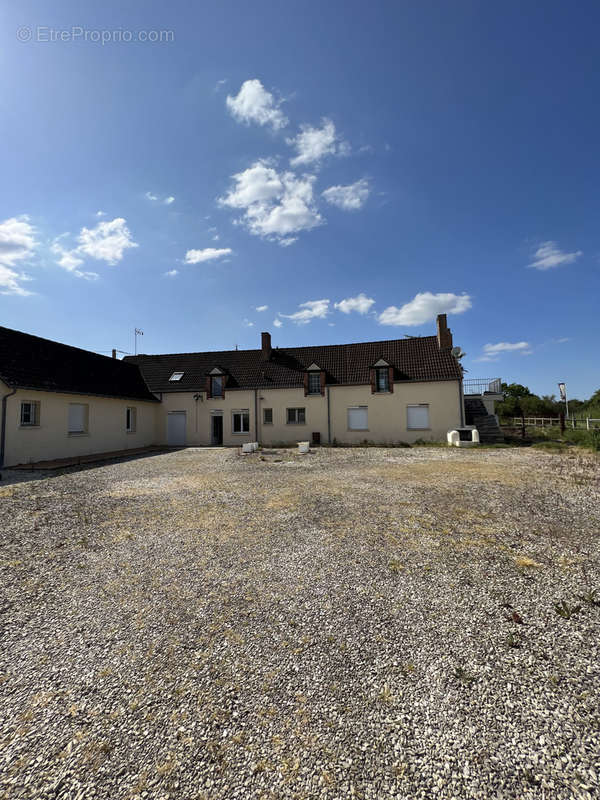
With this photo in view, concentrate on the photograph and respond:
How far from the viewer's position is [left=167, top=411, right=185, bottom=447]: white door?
24.3 meters

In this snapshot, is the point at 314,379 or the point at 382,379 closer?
the point at 382,379

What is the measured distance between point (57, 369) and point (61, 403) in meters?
2.09

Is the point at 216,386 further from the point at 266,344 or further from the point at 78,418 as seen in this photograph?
the point at 78,418

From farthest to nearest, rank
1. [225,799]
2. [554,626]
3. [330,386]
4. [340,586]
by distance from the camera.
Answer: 1. [330,386]
2. [340,586]
3. [554,626]
4. [225,799]

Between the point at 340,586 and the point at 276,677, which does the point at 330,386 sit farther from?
the point at 276,677

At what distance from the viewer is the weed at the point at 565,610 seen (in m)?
3.81

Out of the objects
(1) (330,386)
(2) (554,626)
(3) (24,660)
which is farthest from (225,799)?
(1) (330,386)

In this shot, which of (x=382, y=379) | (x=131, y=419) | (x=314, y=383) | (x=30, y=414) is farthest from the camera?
(x=314, y=383)

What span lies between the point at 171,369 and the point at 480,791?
2689 cm

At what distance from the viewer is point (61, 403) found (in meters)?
16.4

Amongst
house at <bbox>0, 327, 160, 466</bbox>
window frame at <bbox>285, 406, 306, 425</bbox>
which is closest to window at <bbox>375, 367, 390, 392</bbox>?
window frame at <bbox>285, 406, 306, 425</bbox>

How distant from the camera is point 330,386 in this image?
23094 millimetres

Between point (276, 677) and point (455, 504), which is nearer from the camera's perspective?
point (276, 677)

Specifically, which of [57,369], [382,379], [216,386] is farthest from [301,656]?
[216,386]
